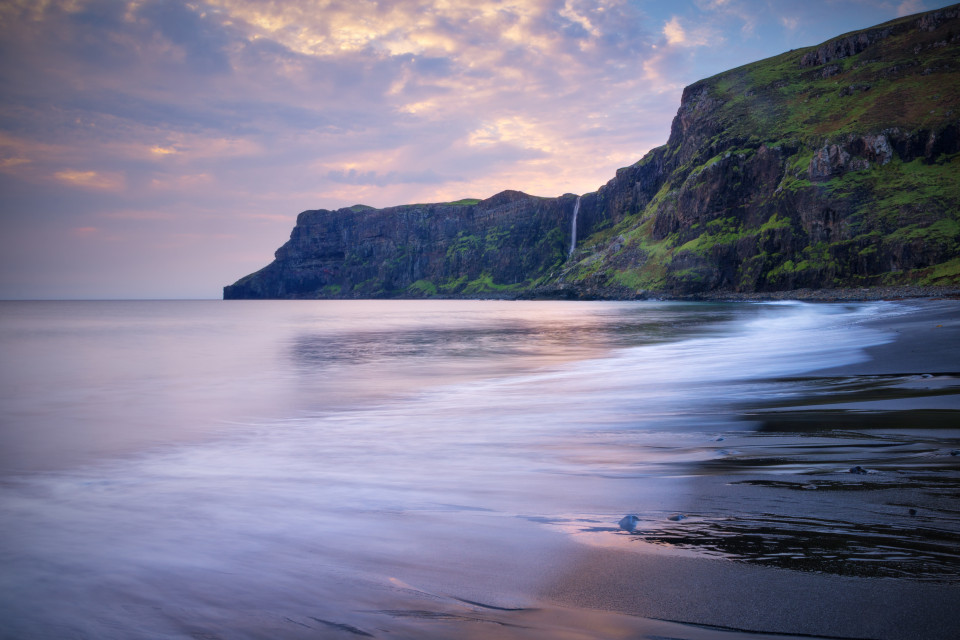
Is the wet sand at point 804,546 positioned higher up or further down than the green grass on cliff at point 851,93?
further down

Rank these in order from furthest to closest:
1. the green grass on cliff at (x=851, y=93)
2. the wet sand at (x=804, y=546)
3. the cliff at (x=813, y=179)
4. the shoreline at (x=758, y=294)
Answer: the green grass on cliff at (x=851, y=93)
the cliff at (x=813, y=179)
the shoreline at (x=758, y=294)
the wet sand at (x=804, y=546)

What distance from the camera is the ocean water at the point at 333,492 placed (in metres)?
3.06

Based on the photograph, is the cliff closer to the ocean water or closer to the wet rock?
the ocean water

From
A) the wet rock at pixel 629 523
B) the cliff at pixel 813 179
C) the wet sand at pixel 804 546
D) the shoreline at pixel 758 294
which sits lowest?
the wet rock at pixel 629 523

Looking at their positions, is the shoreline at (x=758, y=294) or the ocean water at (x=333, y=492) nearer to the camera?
the ocean water at (x=333, y=492)

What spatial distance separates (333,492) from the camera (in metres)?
5.30

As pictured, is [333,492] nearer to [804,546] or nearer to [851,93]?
[804,546]

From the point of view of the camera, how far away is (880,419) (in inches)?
258

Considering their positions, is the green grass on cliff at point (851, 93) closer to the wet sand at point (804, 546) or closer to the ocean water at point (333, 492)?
the ocean water at point (333, 492)

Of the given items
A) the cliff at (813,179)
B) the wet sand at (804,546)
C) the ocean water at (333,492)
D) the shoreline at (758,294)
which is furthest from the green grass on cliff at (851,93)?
the wet sand at (804,546)

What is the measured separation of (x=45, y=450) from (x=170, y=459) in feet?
7.01

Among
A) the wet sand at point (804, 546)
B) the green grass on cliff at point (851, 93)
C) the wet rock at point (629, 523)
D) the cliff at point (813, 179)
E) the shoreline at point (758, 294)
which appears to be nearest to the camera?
the wet sand at point (804, 546)

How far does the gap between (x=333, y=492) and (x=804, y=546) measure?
3.98 meters

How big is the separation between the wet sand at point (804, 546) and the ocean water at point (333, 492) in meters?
0.26
